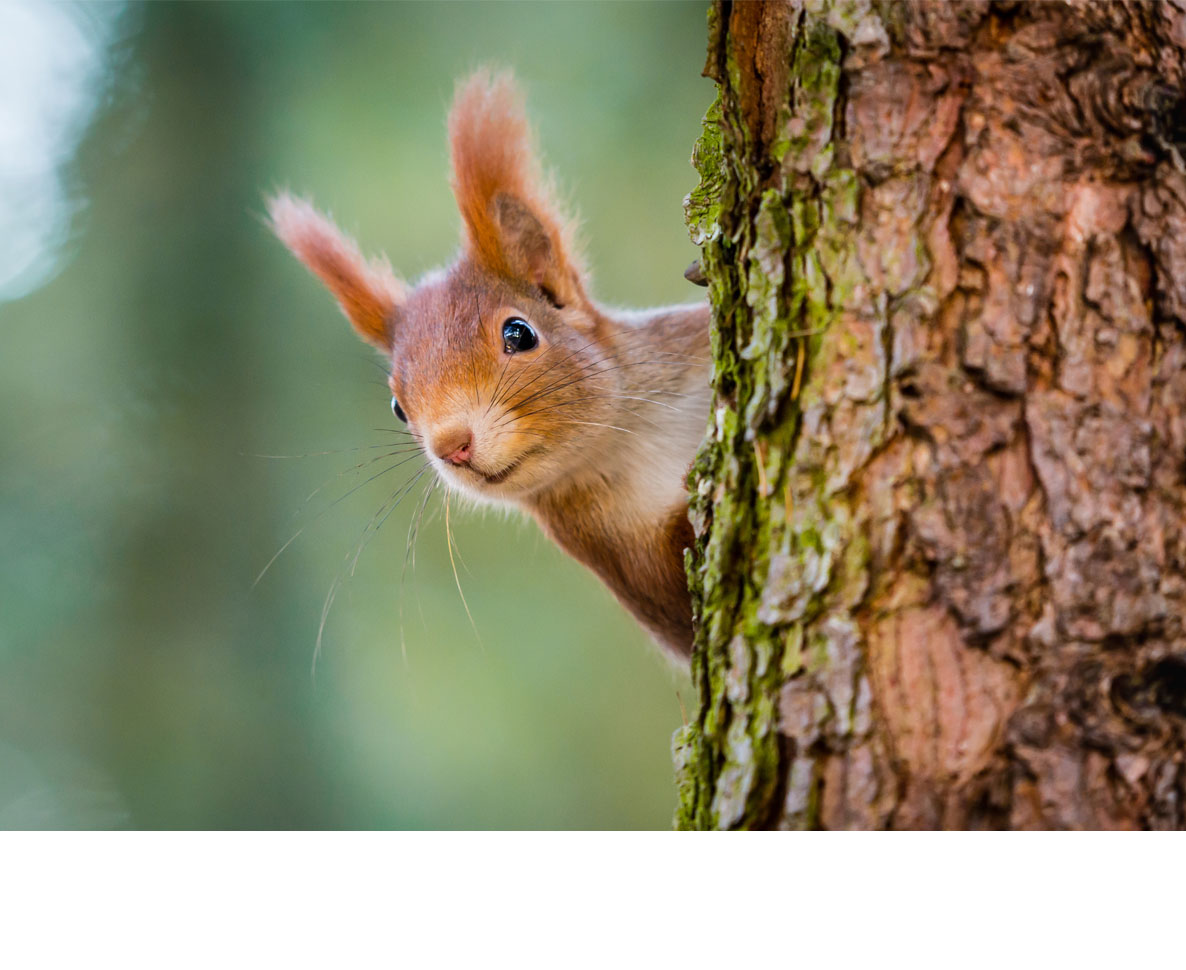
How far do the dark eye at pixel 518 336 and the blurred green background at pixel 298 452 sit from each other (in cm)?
31

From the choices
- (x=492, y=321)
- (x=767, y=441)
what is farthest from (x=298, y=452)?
(x=767, y=441)

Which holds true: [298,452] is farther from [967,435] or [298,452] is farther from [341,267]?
[967,435]

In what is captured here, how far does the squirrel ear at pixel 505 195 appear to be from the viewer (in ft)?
4.36

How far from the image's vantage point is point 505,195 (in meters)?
1.39

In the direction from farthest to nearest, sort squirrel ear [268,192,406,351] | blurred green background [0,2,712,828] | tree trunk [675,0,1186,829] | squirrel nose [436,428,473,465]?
blurred green background [0,2,712,828]
squirrel ear [268,192,406,351]
squirrel nose [436,428,473,465]
tree trunk [675,0,1186,829]

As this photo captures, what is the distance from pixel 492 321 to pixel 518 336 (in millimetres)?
44

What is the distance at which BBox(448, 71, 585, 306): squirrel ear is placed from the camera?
133 centimetres

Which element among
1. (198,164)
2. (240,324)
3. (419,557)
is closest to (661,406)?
(419,557)

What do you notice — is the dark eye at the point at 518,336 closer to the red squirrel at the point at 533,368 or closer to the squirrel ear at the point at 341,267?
the red squirrel at the point at 533,368

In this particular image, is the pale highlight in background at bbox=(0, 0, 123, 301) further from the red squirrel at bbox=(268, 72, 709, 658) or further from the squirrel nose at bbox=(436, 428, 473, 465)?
the squirrel nose at bbox=(436, 428, 473, 465)

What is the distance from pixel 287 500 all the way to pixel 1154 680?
1538 mm

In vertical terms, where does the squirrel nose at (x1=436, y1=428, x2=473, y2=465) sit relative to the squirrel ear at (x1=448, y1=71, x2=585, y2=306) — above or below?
below

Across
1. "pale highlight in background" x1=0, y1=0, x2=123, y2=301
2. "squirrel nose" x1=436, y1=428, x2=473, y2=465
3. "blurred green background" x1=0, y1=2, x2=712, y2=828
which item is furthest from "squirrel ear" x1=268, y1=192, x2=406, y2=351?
"pale highlight in background" x1=0, y1=0, x2=123, y2=301

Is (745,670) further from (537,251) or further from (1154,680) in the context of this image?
(537,251)
